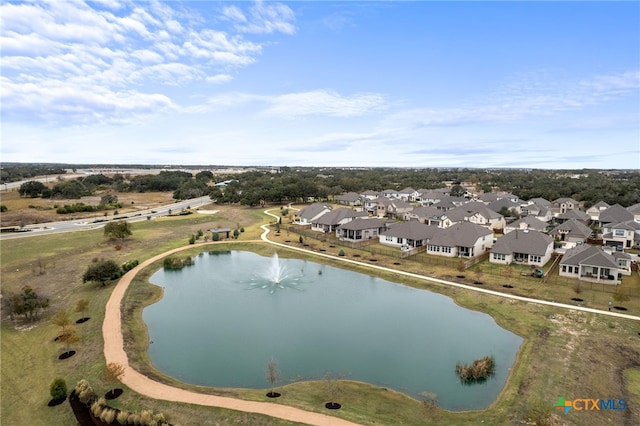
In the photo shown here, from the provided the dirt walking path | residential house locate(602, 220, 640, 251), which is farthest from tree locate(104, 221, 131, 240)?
residential house locate(602, 220, 640, 251)

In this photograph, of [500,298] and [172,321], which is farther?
[500,298]

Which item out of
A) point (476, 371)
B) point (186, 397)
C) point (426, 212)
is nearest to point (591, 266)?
point (476, 371)

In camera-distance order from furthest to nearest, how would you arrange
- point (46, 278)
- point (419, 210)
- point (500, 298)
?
1. point (419, 210)
2. point (46, 278)
3. point (500, 298)

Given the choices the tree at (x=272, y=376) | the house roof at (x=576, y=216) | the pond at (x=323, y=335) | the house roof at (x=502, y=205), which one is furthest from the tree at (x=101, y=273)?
the house roof at (x=576, y=216)

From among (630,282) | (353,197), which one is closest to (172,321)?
(630,282)

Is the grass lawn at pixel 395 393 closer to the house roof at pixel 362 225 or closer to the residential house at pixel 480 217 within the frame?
the house roof at pixel 362 225

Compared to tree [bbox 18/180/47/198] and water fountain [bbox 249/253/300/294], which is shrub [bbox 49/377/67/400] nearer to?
water fountain [bbox 249/253/300/294]

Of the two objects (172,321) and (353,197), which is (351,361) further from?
(353,197)
